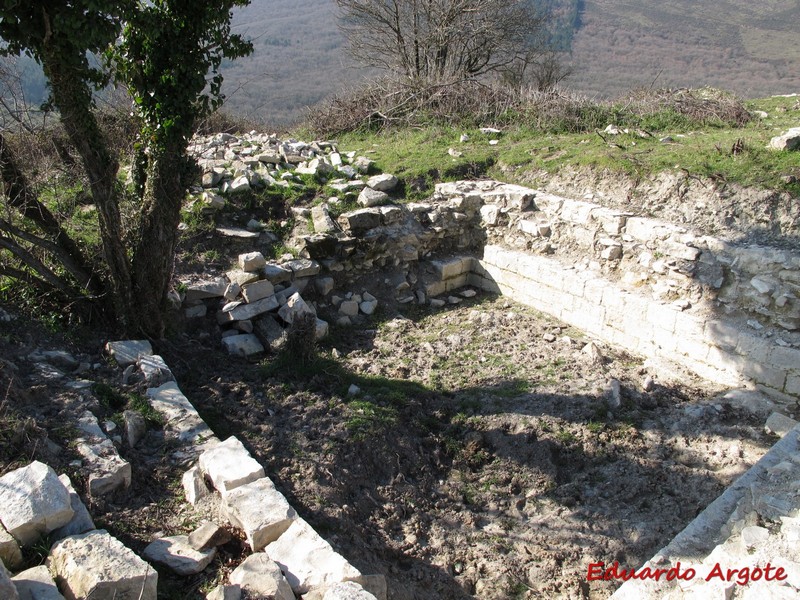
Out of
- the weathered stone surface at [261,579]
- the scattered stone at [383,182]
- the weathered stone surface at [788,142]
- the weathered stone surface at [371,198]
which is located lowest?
the weathered stone surface at [261,579]

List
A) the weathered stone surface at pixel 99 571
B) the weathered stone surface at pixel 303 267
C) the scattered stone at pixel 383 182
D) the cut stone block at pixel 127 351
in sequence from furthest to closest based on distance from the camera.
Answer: the scattered stone at pixel 383 182 < the weathered stone surface at pixel 303 267 < the cut stone block at pixel 127 351 < the weathered stone surface at pixel 99 571

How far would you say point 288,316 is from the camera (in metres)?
6.12

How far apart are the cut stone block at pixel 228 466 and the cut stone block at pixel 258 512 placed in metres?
0.05

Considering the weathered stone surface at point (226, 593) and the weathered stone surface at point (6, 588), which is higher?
the weathered stone surface at point (6, 588)

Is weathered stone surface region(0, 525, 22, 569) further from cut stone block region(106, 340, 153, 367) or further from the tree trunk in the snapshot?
the tree trunk

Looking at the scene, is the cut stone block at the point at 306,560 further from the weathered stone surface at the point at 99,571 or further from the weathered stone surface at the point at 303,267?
the weathered stone surface at the point at 303,267

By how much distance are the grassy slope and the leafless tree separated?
14.4 feet

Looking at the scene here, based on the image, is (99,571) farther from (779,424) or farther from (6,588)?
(779,424)

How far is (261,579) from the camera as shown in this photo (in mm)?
2947

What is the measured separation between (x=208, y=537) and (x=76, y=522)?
2.16 feet

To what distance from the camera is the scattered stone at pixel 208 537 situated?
Answer: 128 inches

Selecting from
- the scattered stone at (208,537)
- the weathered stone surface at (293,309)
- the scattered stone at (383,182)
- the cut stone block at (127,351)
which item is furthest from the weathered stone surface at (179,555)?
the scattered stone at (383,182)

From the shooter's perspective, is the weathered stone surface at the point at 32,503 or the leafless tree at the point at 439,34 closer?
the weathered stone surface at the point at 32,503

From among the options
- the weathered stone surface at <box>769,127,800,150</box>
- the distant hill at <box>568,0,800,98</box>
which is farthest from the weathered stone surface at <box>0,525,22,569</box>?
the distant hill at <box>568,0,800,98</box>
